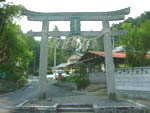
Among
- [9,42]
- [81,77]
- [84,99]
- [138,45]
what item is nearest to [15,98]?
[84,99]

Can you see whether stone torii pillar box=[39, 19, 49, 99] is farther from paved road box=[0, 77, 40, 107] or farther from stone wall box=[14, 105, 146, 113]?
paved road box=[0, 77, 40, 107]

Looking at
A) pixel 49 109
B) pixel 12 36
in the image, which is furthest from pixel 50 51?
pixel 49 109

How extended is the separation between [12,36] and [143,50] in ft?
49.1

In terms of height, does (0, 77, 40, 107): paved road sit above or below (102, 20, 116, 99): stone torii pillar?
below

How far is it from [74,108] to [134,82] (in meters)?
5.69

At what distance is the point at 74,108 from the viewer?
26.5ft

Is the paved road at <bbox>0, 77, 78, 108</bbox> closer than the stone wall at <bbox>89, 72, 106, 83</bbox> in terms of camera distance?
Yes

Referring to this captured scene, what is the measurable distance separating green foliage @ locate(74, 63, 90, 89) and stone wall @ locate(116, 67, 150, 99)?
5743 millimetres

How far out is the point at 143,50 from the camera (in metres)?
13.6

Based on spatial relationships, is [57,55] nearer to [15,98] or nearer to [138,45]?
[15,98]

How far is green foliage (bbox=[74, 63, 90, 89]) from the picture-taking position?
59.6 ft

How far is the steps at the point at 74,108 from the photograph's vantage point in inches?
311

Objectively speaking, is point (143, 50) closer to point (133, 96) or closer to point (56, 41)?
point (133, 96)

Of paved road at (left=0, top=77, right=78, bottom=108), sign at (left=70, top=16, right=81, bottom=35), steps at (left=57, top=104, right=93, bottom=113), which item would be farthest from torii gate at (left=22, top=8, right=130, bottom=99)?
paved road at (left=0, top=77, right=78, bottom=108)
